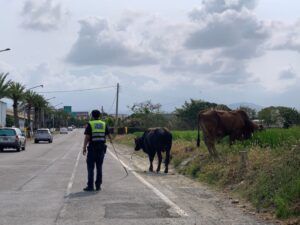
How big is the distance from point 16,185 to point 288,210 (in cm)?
787

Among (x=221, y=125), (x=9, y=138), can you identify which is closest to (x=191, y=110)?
(x=9, y=138)

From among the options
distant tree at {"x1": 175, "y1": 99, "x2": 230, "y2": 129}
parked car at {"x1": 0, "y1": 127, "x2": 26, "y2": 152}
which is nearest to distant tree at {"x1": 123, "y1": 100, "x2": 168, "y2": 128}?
distant tree at {"x1": 175, "y1": 99, "x2": 230, "y2": 129}

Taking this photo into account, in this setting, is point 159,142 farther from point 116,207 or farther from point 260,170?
point 116,207

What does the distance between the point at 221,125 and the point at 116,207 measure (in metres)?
10.6

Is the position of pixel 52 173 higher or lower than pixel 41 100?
lower

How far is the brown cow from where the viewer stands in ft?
69.0

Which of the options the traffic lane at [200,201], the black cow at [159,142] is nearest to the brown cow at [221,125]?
the black cow at [159,142]

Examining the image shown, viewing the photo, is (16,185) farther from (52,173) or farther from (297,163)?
(297,163)

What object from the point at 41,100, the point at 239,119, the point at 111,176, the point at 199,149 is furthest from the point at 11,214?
the point at 41,100

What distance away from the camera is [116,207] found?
1151cm

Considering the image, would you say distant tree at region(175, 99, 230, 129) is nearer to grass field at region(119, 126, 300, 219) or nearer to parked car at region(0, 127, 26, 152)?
parked car at region(0, 127, 26, 152)

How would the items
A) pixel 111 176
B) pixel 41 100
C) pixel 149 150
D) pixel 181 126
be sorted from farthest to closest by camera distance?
pixel 41 100
pixel 181 126
pixel 149 150
pixel 111 176

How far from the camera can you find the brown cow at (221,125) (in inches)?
828

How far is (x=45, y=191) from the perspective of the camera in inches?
559
